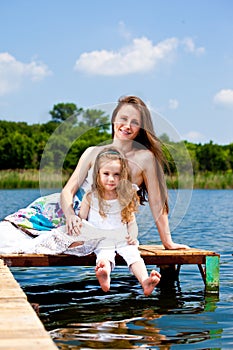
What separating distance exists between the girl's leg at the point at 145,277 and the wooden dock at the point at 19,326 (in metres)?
1.10

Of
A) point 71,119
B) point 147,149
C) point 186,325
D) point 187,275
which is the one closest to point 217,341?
point 186,325

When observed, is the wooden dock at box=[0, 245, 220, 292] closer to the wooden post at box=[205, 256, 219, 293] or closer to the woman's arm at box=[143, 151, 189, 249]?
the wooden post at box=[205, 256, 219, 293]

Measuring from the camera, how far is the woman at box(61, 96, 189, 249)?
545 cm

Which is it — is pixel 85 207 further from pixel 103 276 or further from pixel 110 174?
pixel 103 276

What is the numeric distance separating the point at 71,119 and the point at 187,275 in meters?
2.76

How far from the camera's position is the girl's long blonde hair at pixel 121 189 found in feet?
17.3

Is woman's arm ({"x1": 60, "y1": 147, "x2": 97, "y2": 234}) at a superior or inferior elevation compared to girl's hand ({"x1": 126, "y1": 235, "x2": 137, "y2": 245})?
superior

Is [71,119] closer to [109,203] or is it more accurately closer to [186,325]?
[109,203]

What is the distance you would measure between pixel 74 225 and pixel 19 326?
7.34 ft

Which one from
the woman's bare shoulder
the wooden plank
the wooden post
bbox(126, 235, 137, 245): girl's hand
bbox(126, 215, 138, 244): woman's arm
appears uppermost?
the woman's bare shoulder

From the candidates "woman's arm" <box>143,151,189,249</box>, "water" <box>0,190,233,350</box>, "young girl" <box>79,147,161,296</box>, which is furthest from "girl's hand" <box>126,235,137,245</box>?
"woman's arm" <box>143,151,189,249</box>

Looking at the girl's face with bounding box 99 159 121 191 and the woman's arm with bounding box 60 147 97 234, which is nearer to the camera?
the girl's face with bounding box 99 159 121 191

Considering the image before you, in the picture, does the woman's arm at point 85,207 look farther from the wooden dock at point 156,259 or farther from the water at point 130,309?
the water at point 130,309

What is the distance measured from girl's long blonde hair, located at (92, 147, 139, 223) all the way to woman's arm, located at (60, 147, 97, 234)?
10cm
